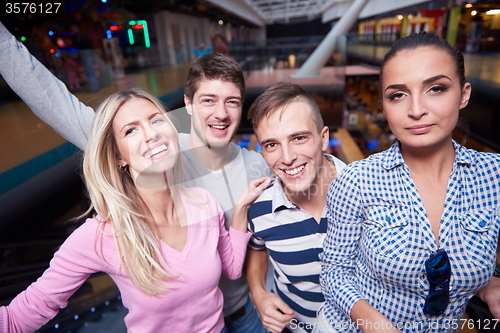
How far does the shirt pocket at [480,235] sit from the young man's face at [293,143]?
453mm

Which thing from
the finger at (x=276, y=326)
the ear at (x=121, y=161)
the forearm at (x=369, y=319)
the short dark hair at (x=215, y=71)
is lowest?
the finger at (x=276, y=326)

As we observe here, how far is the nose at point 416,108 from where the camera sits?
2.14 feet

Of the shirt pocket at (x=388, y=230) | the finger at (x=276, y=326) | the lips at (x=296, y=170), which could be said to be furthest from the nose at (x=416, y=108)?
the finger at (x=276, y=326)

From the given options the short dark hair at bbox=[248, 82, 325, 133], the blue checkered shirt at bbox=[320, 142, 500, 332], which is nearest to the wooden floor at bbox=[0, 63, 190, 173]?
the short dark hair at bbox=[248, 82, 325, 133]

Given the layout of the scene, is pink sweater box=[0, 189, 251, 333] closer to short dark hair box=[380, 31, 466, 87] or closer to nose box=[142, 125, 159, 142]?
nose box=[142, 125, 159, 142]

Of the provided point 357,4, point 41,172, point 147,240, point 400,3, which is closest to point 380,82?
point 147,240

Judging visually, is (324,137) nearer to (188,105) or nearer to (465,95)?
(465,95)

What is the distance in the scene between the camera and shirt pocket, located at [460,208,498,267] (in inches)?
28.1

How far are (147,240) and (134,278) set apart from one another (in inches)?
4.8

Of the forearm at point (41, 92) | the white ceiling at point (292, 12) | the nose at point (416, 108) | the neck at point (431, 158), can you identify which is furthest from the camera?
the white ceiling at point (292, 12)

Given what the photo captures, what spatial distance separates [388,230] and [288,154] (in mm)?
375

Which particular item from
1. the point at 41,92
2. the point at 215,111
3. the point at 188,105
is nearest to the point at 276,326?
the point at 215,111

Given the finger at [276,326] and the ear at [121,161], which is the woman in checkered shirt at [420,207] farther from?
the ear at [121,161]

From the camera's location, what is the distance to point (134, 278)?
0.86 metres
